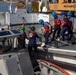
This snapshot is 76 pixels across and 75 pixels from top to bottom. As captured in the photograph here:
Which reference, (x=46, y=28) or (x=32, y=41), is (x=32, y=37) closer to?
(x=32, y=41)

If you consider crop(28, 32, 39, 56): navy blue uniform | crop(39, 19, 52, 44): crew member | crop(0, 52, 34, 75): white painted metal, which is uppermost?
crop(39, 19, 52, 44): crew member

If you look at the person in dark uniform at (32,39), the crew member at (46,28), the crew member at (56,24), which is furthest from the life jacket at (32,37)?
the crew member at (56,24)

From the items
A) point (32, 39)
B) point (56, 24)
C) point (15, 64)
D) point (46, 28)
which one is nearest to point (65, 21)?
point (56, 24)

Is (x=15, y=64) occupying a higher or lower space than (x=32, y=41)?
lower

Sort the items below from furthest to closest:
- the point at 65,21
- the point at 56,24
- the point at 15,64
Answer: the point at 56,24 → the point at 65,21 → the point at 15,64

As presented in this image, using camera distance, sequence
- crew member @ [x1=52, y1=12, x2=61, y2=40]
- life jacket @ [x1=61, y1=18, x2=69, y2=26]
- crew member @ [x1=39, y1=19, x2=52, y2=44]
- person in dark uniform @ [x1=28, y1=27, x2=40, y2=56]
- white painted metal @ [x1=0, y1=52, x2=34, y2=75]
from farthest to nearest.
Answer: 1. crew member @ [x1=52, y1=12, x2=61, y2=40]
2. life jacket @ [x1=61, y1=18, x2=69, y2=26]
3. crew member @ [x1=39, y1=19, x2=52, y2=44]
4. person in dark uniform @ [x1=28, y1=27, x2=40, y2=56]
5. white painted metal @ [x1=0, y1=52, x2=34, y2=75]

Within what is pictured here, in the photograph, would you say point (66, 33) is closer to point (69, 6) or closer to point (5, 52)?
point (5, 52)

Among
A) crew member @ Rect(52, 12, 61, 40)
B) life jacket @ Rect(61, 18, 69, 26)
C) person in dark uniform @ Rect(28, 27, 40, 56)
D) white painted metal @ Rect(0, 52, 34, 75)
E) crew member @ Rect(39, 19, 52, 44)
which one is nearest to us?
white painted metal @ Rect(0, 52, 34, 75)

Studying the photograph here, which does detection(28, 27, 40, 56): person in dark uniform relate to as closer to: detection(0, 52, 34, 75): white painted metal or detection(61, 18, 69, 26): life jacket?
detection(0, 52, 34, 75): white painted metal

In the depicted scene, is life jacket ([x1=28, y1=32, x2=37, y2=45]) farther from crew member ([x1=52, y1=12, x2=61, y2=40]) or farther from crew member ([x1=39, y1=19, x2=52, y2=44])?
crew member ([x1=52, y1=12, x2=61, y2=40])

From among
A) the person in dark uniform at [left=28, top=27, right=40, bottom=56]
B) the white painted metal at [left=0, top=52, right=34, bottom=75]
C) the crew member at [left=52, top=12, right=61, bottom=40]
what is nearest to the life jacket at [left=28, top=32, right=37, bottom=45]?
the person in dark uniform at [left=28, top=27, right=40, bottom=56]

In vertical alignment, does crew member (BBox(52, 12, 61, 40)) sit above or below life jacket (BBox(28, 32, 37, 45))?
above

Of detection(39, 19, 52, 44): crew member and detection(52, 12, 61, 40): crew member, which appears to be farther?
detection(52, 12, 61, 40): crew member

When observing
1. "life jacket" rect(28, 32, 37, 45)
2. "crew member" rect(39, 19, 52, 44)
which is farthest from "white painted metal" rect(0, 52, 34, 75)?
"crew member" rect(39, 19, 52, 44)
